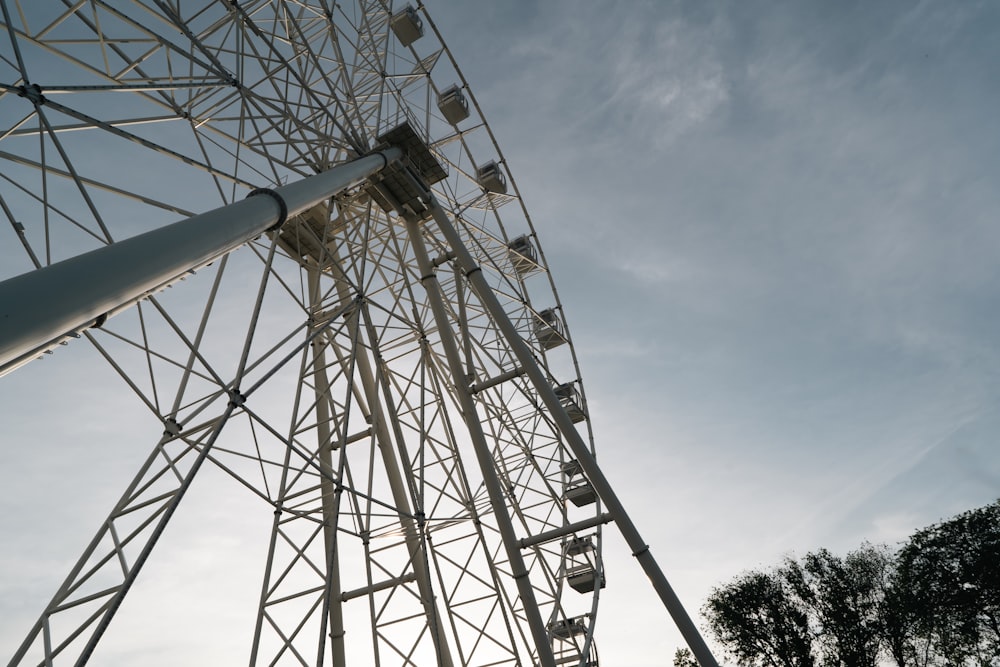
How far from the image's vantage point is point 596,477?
13.5m

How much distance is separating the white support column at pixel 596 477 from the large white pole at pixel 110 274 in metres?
7.61

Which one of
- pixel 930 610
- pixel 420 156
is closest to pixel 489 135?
pixel 420 156

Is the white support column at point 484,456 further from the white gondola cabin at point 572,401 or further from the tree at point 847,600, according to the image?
the tree at point 847,600

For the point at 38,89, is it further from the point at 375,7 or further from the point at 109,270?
the point at 375,7

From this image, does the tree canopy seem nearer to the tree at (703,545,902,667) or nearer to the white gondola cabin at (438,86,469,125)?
the tree at (703,545,902,667)

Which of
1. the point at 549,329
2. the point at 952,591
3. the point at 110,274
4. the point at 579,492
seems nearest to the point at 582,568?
the point at 579,492

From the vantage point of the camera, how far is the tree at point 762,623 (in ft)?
101

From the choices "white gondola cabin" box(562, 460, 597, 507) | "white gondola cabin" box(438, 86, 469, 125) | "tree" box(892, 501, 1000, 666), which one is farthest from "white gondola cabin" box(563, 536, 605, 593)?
"tree" box(892, 501, 1000, 666)

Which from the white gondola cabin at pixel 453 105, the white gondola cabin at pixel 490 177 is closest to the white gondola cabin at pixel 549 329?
the white gondola cabin at pixel 490 177

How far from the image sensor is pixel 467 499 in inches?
607

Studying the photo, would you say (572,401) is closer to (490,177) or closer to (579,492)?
(579,492)

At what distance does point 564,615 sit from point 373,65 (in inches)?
622

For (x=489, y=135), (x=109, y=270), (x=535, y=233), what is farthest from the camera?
(x=535, y=233)

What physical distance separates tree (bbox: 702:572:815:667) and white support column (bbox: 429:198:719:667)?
74.3 ft
